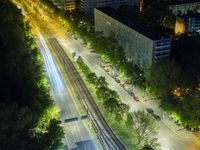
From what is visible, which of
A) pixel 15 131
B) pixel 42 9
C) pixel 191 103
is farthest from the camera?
pixel 42 9

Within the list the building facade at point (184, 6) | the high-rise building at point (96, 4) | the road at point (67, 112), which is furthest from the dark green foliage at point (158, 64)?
the road at point (67, 112)

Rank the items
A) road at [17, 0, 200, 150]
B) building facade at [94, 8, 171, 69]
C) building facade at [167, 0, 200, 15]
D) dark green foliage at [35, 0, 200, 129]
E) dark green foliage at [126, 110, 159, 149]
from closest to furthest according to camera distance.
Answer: dark green foliage at [126, 110, 159, 149], road at [17, 0, 200, 150], dark green foliage at [35, 0, 200, 129], building facade at [94, 8, 171, 69], building facade at [167, 0, 200, 15]

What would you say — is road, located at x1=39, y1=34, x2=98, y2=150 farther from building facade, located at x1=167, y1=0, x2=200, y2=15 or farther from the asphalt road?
building facade, located at x1=167, y1=0, x2=200, y2=15

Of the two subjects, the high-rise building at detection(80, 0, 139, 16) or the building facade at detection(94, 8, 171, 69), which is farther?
the high-rise building at detection(80, 0, 139, 16)

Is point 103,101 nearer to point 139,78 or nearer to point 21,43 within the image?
point 139,78

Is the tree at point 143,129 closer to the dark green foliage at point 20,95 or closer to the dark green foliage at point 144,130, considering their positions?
the dark green foliage at point 144,130

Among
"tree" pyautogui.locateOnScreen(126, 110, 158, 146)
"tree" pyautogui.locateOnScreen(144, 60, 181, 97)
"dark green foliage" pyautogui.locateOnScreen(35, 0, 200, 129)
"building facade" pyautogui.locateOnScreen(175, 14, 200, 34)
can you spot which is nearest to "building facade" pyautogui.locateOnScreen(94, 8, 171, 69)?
"dark green foliage" pyautogui.locateOnScreen(35, 0, 200, 129)

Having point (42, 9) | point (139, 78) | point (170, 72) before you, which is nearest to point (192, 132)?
point (170, 72)
